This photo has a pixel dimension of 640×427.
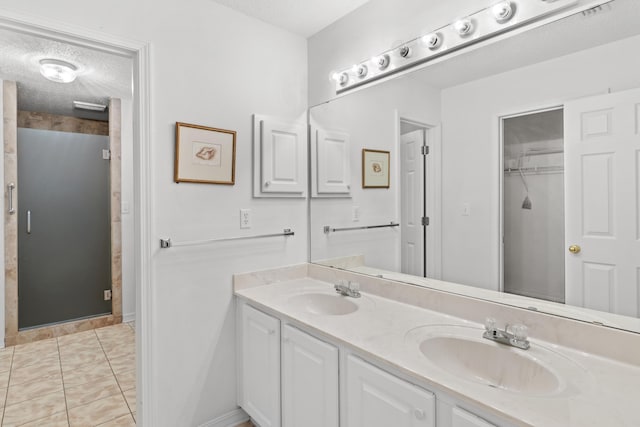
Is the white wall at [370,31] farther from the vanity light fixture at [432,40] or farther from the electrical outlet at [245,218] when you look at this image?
the electrical outlet at [245,218]

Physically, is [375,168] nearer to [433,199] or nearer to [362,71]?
[433,199]

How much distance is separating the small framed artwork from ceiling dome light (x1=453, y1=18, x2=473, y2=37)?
623 mm

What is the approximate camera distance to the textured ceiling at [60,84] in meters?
2.28

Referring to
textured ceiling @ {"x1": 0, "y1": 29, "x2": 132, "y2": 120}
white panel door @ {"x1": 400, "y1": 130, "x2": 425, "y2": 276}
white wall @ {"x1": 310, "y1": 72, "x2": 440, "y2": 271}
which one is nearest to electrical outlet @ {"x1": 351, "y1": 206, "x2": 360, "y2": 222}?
white wall @ {"x1": 310, "y1": 72, "x2": 440, "y2": 271}

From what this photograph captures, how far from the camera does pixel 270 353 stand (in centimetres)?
167

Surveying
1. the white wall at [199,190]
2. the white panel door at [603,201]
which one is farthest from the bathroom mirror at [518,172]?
the white wall at [199,190]

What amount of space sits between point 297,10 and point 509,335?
1.90 meters

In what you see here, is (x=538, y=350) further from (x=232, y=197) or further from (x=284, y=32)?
(x=284, y=32)

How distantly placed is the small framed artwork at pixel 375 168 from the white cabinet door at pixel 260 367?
0.88m

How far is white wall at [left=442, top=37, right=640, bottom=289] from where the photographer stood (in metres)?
1.20

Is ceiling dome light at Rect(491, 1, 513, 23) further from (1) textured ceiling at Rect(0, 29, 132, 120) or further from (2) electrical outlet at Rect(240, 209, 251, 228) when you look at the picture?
(1) textured ceiling at Rect(0, 29, 132, 120)

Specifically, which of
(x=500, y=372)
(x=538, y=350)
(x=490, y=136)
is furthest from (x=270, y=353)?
(x=490, y=136)

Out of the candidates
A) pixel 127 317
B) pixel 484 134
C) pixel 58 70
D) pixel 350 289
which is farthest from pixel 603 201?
pixel 127 317

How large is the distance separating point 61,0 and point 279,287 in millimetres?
1660
